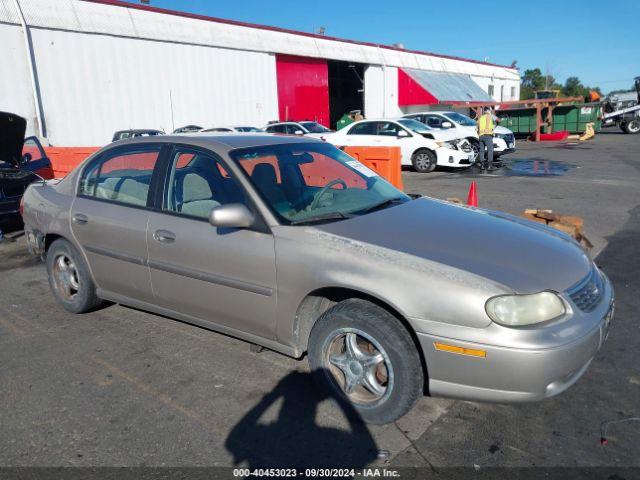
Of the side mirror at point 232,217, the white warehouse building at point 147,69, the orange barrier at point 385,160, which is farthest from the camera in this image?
the white warehouse building at point 147,69

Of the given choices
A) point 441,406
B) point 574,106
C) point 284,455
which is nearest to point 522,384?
point 441,406

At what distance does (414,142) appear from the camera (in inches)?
598

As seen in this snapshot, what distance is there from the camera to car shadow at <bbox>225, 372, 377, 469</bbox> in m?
2.69


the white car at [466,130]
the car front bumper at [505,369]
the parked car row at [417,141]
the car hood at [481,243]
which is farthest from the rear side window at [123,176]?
the white car at [466,130]

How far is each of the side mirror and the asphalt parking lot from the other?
3.56 ft

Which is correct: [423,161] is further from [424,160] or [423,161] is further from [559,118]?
[559,118]

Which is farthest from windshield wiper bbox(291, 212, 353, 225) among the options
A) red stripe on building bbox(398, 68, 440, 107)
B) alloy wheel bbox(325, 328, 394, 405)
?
red stripe on building bbox(398, 68, 440, 107)

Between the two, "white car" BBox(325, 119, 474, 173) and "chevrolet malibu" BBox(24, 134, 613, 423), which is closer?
"chevrolet malibu" BBox(24, 134, 613, 423)

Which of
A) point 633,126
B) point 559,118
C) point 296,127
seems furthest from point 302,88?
point 633,126

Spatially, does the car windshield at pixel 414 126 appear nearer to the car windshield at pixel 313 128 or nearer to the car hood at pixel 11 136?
the car windshield at pixel 313 128

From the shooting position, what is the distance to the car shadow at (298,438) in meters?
2.69

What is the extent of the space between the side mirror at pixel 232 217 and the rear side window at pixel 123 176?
104 cm

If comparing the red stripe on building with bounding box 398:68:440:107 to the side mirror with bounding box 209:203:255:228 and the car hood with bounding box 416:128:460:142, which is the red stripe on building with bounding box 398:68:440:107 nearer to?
the car hood with bounding box 416:128:460:142

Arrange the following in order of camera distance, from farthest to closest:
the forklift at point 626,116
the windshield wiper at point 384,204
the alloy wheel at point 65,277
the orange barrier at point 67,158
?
the forklift at point 626,116
the orange barrier at point 67,158
the alloy wheel at point 65,277
the windshield wiper at point 384,204
